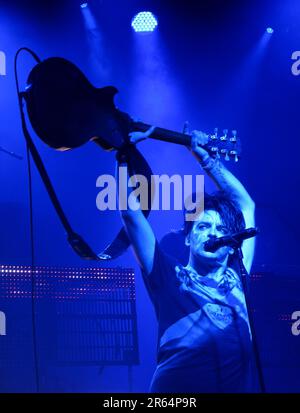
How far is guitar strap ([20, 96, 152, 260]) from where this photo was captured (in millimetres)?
2846

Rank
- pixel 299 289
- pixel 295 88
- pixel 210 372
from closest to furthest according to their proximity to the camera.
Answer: pixel 210 372, pixel 299 289, pixel 295 88

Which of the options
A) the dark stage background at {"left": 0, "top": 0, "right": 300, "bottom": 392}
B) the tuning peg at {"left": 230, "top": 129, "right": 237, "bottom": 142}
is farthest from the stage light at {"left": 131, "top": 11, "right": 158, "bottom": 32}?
the tuning peg at {"left": 230, "top": 129, "right": 237, "bottom": 142}

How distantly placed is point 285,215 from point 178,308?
2.50ft

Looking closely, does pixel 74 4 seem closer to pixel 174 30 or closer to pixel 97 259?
pixel 174 30

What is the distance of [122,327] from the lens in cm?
286

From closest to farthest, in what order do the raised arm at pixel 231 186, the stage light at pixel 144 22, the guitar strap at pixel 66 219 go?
the guitar strap at pixel 66 219 < the raised arm at pixel 231 186 < the stage light at pixel 144 22

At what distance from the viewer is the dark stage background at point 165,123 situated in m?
2.89

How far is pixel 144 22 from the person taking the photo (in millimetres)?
3287

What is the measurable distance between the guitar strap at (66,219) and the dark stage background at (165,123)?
0.04 meters

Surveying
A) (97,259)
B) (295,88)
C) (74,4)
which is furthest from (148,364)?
(74,4)

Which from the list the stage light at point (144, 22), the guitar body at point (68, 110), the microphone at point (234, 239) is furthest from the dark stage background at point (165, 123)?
the microphone at point (234, 239)

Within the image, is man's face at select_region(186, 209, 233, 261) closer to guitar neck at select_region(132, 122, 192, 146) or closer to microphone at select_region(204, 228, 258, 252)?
microphone at select_region(204, 228, 258, 252)

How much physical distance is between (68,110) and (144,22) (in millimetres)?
940

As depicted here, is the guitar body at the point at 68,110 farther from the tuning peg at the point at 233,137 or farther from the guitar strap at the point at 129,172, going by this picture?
the tuning peg at the point at 233,137
